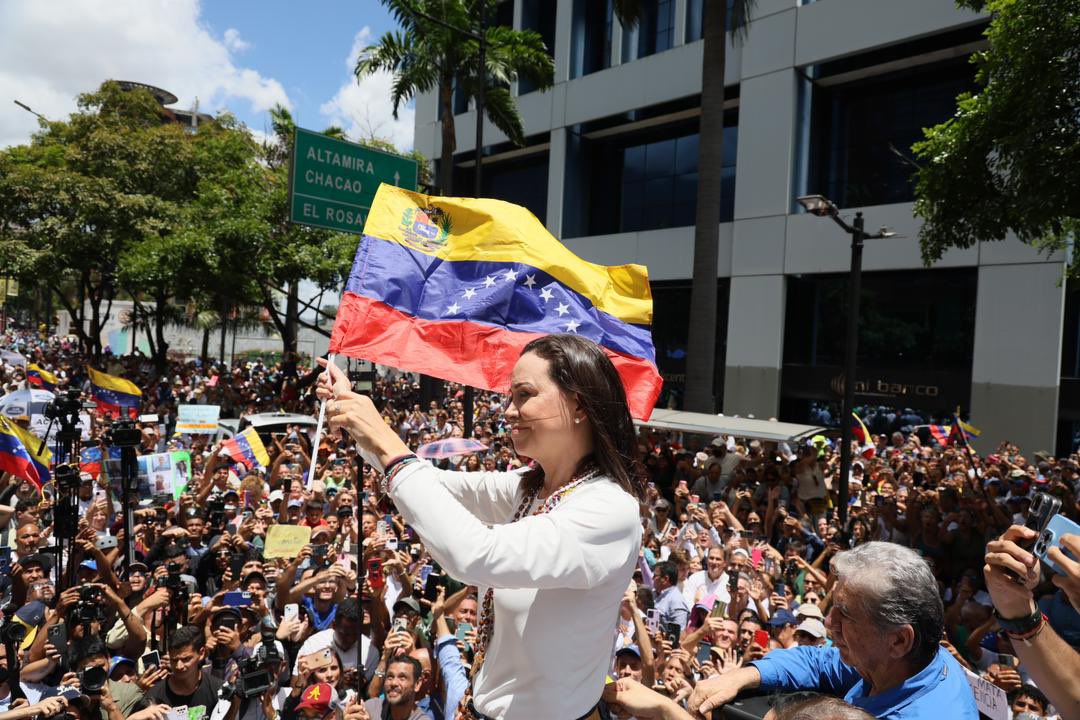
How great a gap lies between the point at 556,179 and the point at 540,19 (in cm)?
706

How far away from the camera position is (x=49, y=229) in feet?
80.8

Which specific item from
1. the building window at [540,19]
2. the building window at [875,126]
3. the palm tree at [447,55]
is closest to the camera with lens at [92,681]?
the palm tree at [447,55]

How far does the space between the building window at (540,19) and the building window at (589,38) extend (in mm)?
2056

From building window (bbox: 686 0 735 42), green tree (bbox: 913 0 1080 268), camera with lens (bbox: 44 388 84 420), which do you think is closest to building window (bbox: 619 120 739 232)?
building window (bbox: 686 0 735 42)

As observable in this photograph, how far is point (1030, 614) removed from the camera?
1.91 meters

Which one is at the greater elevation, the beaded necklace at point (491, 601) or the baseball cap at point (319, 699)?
the beaded necklace at point (491, 601)

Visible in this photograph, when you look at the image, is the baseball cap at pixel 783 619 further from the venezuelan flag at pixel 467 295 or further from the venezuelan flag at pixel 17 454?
the venezuelan flag at pixel 17 454

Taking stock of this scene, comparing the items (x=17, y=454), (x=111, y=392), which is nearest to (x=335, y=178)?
(x=17, y=454)

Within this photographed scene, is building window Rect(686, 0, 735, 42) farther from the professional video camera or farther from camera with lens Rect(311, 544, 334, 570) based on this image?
the professional video camera

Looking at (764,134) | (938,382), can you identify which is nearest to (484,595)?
(938,382)

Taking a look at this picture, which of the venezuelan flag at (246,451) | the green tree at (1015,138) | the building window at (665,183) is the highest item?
the building window at (665,183)

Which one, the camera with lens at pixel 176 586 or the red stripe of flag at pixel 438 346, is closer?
the red stripe of flag at pixel 438 346

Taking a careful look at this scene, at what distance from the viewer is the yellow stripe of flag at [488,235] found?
15.4 feet

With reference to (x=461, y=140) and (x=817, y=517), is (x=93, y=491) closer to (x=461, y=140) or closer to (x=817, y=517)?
(x=817, y=517)
